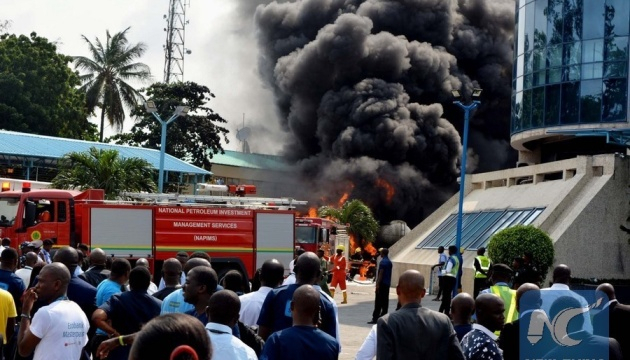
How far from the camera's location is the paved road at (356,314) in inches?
632

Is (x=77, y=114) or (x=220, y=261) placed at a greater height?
(x=77, y=114)

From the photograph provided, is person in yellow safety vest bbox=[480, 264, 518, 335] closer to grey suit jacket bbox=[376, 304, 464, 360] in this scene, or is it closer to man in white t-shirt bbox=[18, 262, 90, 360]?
grey suit jacket bbox=[376, 304, 464, 360]

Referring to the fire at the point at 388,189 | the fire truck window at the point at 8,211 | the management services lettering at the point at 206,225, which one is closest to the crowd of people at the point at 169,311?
the fire truck window at the point at 8,211

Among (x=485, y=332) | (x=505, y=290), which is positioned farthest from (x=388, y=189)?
(x=485, y=332)

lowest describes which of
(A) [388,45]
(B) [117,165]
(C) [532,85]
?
(B) [117,165]

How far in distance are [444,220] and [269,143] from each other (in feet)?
99.4

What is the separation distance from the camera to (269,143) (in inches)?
2633

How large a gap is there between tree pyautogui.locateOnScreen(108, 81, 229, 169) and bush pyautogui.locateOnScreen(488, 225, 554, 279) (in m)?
29.8

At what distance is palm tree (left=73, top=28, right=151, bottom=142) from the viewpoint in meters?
55.1

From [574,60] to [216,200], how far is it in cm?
1732

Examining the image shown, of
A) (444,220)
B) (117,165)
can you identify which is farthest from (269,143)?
(117,165)

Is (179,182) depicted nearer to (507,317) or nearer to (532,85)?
(532,85)

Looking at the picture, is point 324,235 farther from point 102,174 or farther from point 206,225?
point 206,225

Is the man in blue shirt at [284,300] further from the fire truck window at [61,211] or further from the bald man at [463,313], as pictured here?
the fire truck window at [61,211]
